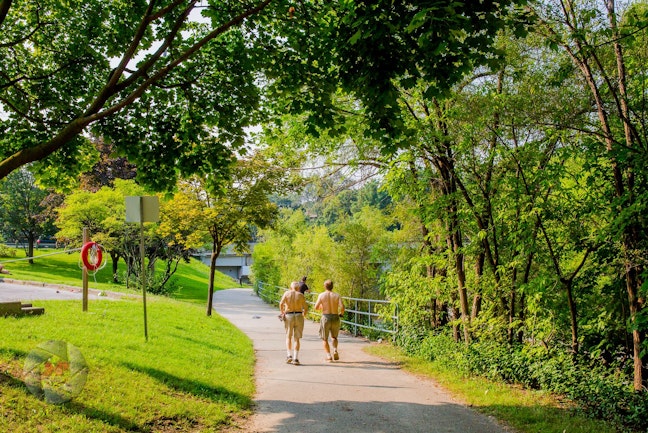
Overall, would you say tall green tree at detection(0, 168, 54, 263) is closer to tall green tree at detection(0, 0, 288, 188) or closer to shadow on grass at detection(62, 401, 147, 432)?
tall green tree at detection(0, 0, 288, 188)

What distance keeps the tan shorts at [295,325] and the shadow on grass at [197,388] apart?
3272mm

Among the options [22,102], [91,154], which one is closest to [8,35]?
[22,102]

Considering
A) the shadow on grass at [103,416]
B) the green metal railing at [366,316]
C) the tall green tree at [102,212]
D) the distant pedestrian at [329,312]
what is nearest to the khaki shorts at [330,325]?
the distant pedestrian at [329,312]

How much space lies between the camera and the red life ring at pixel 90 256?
11789mm

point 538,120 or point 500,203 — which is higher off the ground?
point 538,120

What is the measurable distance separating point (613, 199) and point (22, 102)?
8858mm

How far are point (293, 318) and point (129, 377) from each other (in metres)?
4.33

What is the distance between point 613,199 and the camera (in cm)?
656

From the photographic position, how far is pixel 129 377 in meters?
6.74

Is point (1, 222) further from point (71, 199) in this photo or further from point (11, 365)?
point (11, 365)

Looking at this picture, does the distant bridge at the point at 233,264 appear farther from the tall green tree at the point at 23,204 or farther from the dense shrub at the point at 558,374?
the dense shrub at the point at 558,374

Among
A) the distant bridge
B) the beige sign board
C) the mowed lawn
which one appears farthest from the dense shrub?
the distant bridge

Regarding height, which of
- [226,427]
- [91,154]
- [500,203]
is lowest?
[226,427]

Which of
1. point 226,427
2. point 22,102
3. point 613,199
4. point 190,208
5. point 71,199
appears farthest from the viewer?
point 71,199
